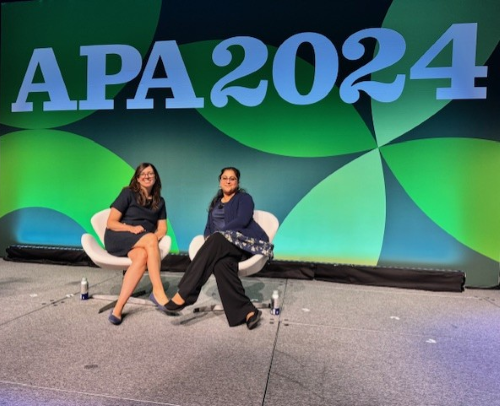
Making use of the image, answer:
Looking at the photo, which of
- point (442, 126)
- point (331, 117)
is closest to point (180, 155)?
point (331, 117)

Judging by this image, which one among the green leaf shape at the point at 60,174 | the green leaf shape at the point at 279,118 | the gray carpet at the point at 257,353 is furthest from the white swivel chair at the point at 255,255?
the green leaf shape at the point at 60,174

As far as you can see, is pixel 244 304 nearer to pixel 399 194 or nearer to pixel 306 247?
pixel 306 247

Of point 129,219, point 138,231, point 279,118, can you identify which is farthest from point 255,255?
point 279,118

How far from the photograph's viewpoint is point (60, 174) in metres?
4.86

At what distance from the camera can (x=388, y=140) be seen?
4.19 m

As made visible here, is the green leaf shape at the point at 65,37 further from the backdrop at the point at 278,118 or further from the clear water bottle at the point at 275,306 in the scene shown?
the clear water bottle at the point at 275,306

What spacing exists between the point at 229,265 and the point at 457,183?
2705 millimetres

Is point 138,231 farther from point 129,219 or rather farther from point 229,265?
point 229,265

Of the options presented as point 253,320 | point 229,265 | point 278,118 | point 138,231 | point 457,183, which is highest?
point 278,118

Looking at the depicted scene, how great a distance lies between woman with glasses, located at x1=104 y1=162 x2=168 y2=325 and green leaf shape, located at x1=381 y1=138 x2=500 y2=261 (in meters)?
2.47

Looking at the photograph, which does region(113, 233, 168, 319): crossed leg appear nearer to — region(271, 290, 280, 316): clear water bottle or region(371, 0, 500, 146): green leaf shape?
region(271, 290, 280, 316): clear water bottle

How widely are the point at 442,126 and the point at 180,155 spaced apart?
2899 millimetres

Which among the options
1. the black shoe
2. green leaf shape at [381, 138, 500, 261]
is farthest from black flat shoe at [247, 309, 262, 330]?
green leaf shape at [381, 138, 500, 261]

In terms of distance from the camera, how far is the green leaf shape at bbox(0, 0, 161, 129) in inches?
183
